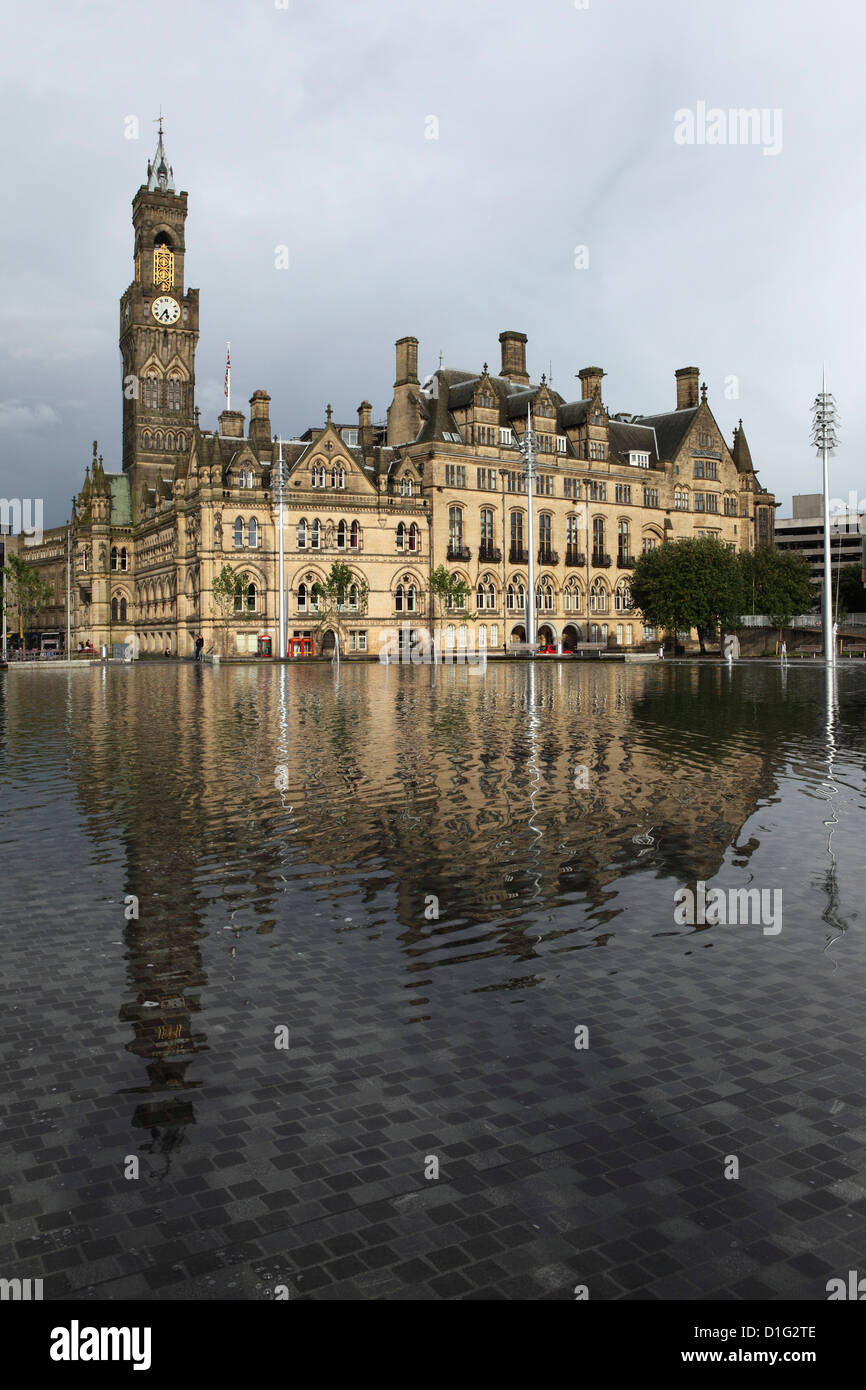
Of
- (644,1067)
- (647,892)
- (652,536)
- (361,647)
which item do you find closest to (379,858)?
(647,892)

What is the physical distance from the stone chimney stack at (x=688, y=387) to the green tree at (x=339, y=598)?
4534 centimetres

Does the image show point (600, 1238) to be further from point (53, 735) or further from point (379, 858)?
point (53, 735)

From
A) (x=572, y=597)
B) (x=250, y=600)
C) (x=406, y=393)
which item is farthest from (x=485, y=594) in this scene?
(x=250, y=600)

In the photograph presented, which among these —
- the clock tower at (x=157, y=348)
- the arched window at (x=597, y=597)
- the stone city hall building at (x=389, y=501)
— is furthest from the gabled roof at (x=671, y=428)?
the clock tower at (x=157, y=348)

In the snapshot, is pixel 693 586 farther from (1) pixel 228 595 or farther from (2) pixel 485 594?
(1) pixel 228 595

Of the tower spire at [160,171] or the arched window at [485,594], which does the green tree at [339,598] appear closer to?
the arched window at [485,594]

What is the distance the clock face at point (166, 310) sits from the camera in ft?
373

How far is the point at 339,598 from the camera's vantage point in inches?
3174

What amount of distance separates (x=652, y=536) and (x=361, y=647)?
1379 inches

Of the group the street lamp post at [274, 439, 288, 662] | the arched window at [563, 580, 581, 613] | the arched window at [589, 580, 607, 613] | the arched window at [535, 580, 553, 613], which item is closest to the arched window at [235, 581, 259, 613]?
the street lamp post at [274, 439, 288, 662]

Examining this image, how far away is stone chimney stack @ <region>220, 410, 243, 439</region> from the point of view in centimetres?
8569

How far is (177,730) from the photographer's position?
25.0 metres

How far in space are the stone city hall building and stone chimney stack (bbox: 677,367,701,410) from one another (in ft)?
0.66

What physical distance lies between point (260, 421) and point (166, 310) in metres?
39.6
